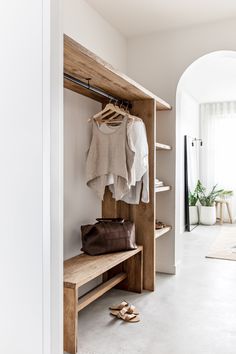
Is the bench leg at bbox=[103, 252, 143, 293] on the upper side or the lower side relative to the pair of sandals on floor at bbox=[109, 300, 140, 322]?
upper

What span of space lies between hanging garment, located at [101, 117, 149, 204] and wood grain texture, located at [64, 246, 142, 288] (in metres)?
0.49

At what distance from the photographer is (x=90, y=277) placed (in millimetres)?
2178

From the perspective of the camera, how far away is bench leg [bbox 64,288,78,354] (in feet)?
6.58

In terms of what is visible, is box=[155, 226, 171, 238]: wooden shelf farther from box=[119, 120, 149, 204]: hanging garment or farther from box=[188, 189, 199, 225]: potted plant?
box=[188, 189, 199, 225]: potted plant

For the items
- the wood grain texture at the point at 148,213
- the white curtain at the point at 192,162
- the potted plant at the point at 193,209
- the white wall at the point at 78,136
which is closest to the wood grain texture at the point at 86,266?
the white wall at the point at 78,136

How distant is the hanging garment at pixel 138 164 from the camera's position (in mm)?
2727

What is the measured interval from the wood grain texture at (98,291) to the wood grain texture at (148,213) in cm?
24

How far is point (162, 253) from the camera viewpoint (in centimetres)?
362

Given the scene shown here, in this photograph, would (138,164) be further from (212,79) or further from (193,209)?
(193,209)

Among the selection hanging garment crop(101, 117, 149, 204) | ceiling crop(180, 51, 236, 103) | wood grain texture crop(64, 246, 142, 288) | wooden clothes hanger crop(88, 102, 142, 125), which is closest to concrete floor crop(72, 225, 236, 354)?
wood grain texture crop(64, 246, 142, 288)

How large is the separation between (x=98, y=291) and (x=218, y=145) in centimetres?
570

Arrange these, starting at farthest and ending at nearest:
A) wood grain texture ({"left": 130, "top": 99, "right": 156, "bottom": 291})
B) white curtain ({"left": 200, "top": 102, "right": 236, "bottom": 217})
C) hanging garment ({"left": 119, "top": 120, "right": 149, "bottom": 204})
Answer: white curtain ({"left": 200, "top": 102, "right": 236, "bottom": 217}), wood grain texture ({"left": 130, "top": 99, "right": 156, "bottom": 291}), hanging garment ({"left": 119, "top": 120, "right": 149, "bottom": 204})

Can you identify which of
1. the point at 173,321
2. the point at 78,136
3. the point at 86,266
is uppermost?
the point at 78,136
